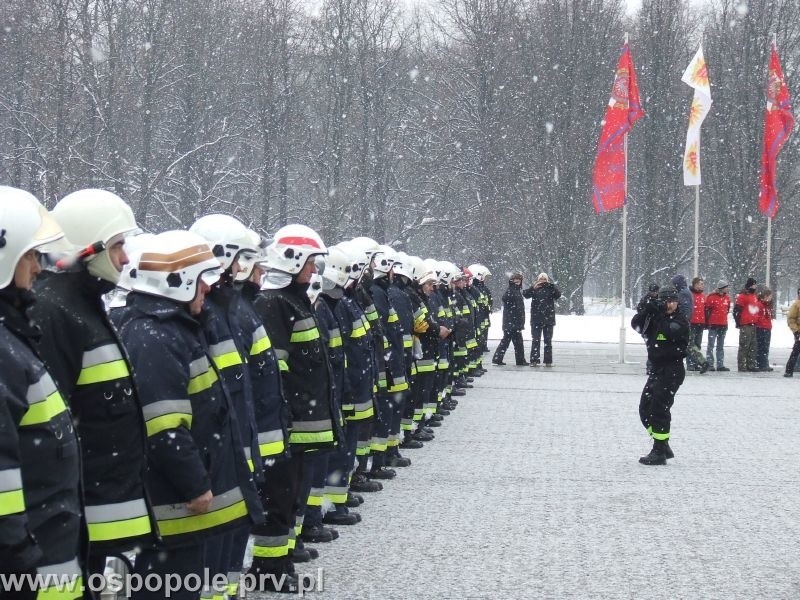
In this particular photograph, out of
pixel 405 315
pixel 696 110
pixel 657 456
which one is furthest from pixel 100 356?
pixel 696 110

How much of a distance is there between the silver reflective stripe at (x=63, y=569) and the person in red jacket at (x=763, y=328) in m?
20.8

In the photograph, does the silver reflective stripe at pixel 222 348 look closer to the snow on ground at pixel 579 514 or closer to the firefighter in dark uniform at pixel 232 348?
the firefighter in dark uniform at pixel 232 348

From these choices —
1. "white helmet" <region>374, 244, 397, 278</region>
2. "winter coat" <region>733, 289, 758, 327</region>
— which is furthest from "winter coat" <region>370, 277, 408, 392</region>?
"winter coat" <region>733, 289, 758, 327</region>

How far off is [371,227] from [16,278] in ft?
144

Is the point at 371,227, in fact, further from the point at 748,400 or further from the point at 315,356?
the point at 315,356

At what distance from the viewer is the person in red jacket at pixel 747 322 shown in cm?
2252

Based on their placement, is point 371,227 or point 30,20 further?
point 371,227

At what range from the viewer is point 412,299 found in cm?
1275

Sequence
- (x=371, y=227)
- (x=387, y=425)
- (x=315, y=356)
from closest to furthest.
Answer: (x=315, y=356) < (x=387, y=425) < (x=371, y=227)

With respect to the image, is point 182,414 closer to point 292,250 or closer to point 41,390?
point 41,390

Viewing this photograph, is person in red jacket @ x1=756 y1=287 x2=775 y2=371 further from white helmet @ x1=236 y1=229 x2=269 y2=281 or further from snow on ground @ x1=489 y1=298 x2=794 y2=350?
white helmet @ x1=236 y1=229 x2=269 y2=281

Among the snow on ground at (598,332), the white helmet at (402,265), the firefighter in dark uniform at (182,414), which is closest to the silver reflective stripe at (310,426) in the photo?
the firefighter in dark uniform at (182,414)

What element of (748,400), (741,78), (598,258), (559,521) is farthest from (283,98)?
(559,521)

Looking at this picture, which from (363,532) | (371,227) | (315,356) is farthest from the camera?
(371,227)
